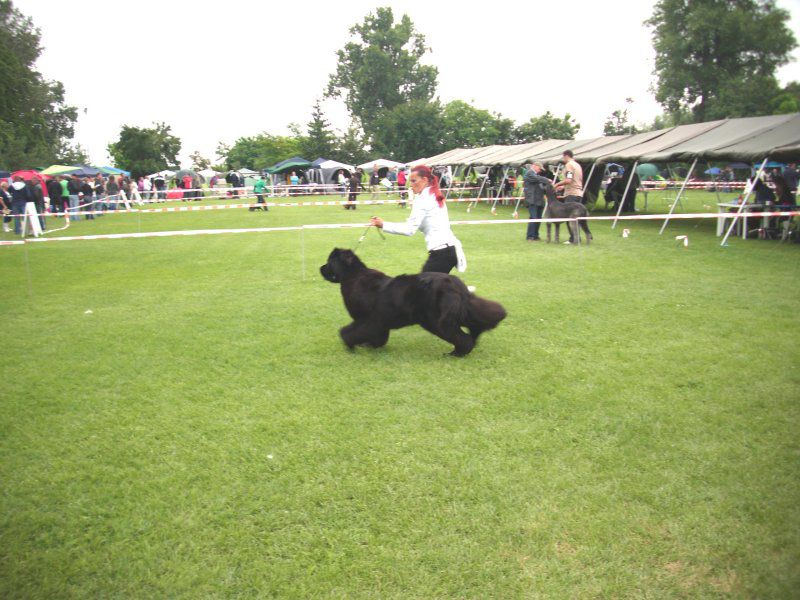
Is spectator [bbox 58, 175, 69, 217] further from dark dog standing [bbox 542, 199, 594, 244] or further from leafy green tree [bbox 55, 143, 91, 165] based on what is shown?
leafy green tree [bbox 55, 143, 91, 165]

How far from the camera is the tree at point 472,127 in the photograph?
61531 millimetres

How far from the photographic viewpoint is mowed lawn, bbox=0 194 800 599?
300cm

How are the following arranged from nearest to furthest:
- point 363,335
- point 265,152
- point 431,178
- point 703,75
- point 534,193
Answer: point 363,335 → point 431,178 → point 534,193 → point 703,75 → point 265,152

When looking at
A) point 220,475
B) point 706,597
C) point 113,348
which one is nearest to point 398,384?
point 220,475

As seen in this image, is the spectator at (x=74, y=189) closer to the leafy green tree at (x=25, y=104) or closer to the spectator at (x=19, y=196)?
the spectator at (x=19, y=196)

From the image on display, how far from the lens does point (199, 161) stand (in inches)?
3314

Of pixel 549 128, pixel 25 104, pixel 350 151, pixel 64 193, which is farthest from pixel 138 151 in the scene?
pixel 549 128

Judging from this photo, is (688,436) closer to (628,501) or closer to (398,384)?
(628,501)

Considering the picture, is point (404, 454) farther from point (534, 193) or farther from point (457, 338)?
point (534, 193)

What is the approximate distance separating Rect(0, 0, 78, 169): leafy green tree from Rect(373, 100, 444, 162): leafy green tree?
3727cm

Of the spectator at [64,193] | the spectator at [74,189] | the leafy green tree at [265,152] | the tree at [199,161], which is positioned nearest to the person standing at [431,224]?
the spectator at [64,193]

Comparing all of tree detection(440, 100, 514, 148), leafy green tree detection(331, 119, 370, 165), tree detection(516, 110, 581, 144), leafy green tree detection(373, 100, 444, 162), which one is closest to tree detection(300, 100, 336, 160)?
leafy green tree detection(331, 119, 370, 165)

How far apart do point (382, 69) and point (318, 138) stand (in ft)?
105

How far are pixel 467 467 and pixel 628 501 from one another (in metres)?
1.08
